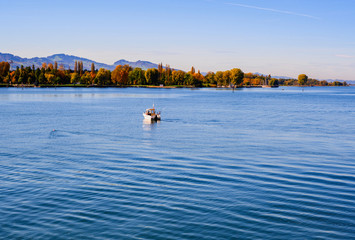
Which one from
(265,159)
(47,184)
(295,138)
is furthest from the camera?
→ (295,138)

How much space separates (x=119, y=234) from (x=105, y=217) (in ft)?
8.95

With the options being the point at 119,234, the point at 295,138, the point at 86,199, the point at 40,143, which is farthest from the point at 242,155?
the point at 40,143

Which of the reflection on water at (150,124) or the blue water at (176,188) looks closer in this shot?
the blue water at (176,188)

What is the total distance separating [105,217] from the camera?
22.6 metres

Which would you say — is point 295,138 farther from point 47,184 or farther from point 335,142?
point 47,184

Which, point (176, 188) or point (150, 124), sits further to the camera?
point (150, 124)

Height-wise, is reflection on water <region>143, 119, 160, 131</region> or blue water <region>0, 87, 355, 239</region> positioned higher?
blue water <region>0, 87, 355, 239</region>

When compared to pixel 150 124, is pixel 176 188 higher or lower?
higher

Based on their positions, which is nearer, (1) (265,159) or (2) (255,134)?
(1) (265,159)

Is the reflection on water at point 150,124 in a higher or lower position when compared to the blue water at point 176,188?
lower

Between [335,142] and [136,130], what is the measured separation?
35.2 meters

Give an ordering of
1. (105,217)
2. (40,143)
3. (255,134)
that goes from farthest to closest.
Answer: (255,134) < (40,143) < (105,217)

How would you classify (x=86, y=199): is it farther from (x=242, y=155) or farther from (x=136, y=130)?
(x=136, y=130)

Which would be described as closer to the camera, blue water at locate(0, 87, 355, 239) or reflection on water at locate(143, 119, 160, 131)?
blue water at locate(0, 87, 355, 239)
